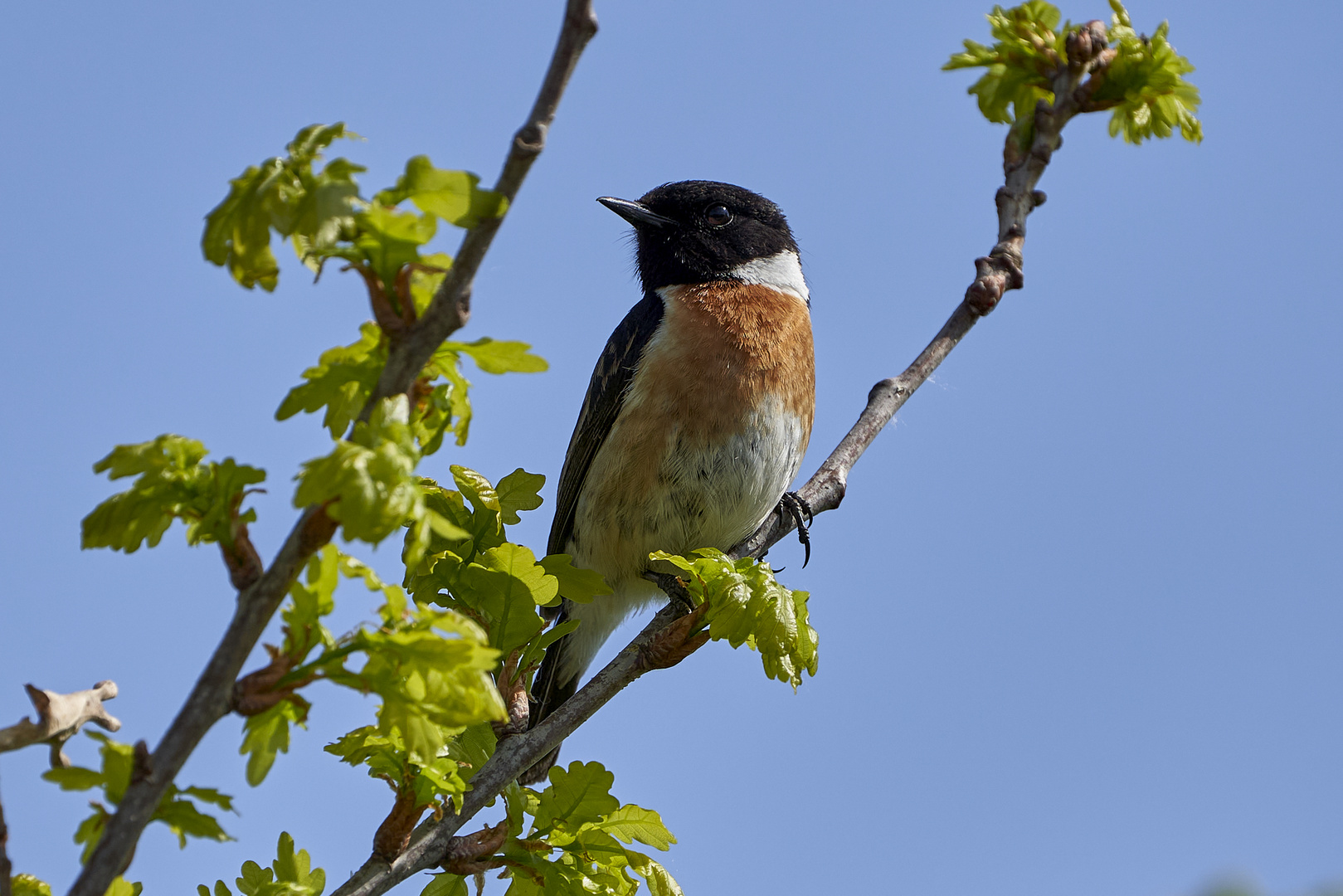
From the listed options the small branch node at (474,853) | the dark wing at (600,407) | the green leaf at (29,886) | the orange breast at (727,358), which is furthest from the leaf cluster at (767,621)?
the dark wing at (600,407)

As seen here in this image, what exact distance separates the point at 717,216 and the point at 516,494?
3.45 metres

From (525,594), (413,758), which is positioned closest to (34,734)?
(413,758)

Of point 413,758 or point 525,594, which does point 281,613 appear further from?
point 525,594

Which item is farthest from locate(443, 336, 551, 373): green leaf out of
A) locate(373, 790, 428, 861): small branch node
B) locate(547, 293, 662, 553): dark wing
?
locate(547, 293, 662, 553): dark wing

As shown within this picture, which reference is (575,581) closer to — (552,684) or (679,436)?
(679,436)

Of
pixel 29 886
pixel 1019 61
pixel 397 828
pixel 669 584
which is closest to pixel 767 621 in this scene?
pixel 397 828

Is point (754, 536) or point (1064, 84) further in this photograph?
point (754, 536)

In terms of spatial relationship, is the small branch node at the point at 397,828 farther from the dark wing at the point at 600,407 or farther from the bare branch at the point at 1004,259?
the dark wing at the point at 600,407

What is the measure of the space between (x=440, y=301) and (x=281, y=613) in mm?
589

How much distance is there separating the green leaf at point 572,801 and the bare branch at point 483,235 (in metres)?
1.20

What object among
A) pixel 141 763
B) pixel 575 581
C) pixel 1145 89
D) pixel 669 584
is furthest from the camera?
pixel 669 584

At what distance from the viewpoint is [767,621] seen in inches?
99.3

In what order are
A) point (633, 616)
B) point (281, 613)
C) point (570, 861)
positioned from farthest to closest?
point (633, 616)
point (570, 861)
point (281, 613)

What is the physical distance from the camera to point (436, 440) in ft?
8.09
